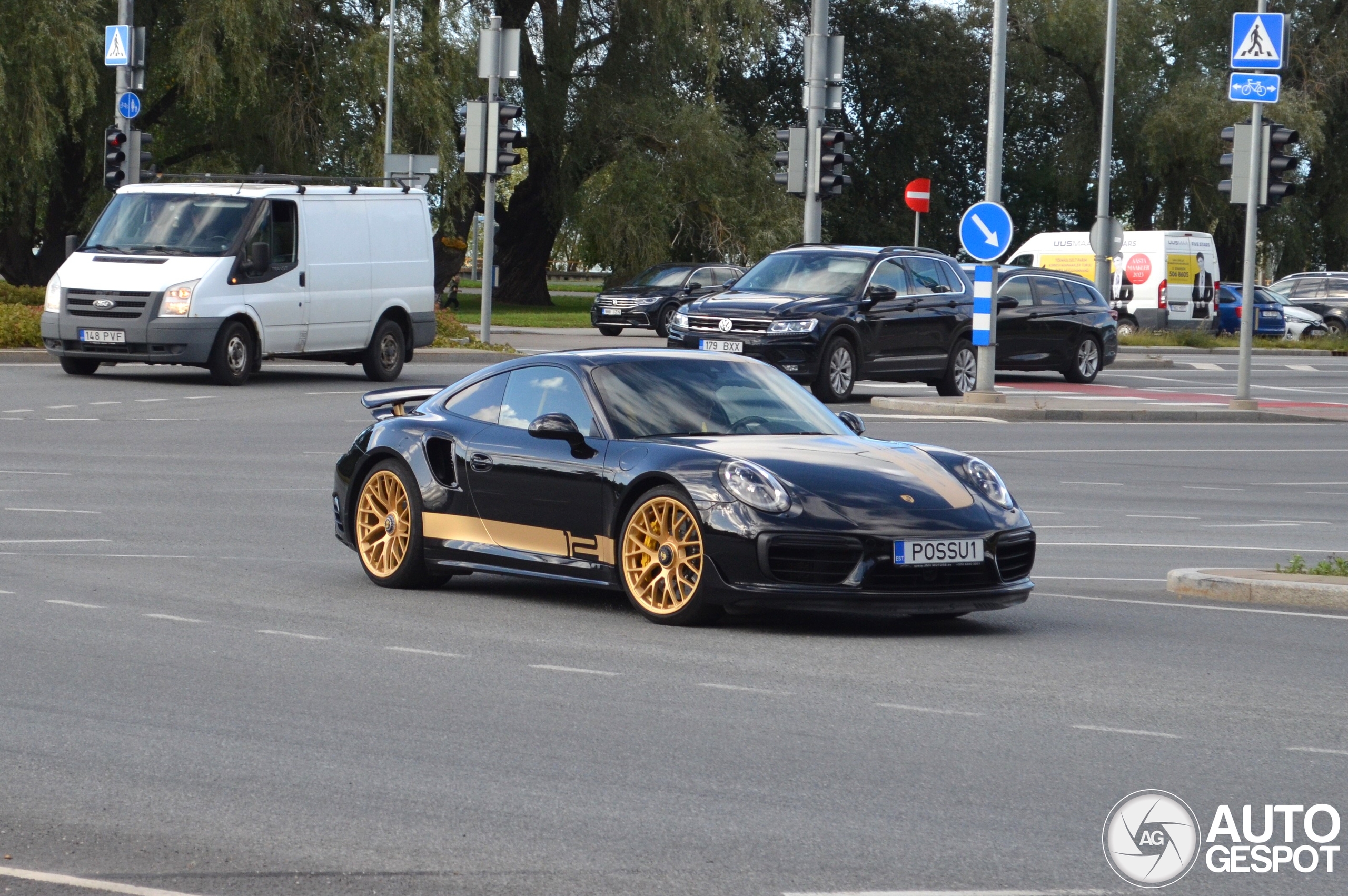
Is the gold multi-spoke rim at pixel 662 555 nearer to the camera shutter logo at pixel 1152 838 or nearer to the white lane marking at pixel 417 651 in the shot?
the white lane marking at pixel 417 651

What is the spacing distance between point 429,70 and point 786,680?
34.4m

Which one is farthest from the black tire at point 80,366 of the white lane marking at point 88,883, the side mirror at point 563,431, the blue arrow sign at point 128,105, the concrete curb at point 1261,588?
the white lane marking at point 88,883

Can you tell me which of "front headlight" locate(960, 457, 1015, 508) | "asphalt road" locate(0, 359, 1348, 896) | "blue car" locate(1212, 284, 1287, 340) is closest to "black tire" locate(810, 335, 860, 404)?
"asphalt road" locate(0, 359, 1348, 896)

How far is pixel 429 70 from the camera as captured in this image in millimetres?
41312

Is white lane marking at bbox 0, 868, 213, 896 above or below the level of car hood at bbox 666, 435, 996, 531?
below

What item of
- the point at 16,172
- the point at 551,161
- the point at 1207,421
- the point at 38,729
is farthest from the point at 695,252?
the point at 38,729

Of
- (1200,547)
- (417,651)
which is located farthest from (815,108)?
(417,651)

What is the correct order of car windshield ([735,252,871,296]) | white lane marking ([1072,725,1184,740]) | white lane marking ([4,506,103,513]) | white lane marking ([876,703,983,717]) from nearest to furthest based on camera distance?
white lane marking ([1072,725,1184,740]), white lane marking ([876,703,983,717]), white lane marking ([4,506,103,513]), car windshield ([735,252,871,296])

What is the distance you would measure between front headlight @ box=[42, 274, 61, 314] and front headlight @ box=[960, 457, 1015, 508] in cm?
1736

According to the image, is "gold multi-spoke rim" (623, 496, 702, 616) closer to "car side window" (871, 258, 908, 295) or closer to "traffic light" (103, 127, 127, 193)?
"car side window" (871, 258, 908, 295)

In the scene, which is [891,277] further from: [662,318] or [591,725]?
[591,725]

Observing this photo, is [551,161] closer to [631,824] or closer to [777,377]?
[777,377]

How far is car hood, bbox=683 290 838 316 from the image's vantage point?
25.7 metres

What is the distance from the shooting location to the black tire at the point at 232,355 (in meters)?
25.1
